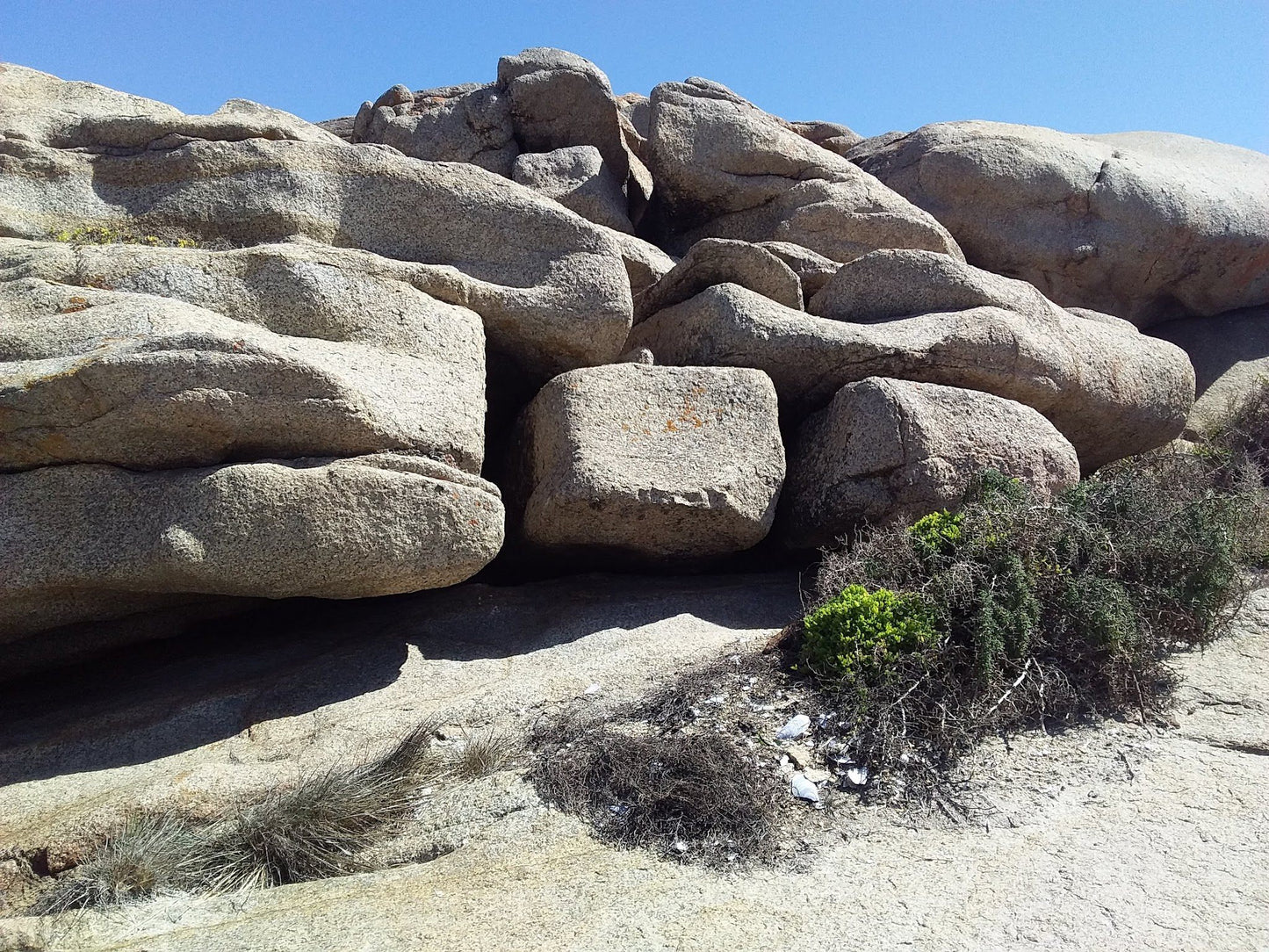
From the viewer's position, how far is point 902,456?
6.57 m

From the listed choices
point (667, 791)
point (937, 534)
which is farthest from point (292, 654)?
point (937, 534)

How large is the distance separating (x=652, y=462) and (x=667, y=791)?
8.25ft

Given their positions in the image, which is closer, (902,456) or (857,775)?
(857,775)

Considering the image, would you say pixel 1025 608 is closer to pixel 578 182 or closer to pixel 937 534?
pixel 937 534

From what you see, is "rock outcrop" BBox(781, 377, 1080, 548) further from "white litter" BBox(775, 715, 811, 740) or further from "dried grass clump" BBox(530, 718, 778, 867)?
"dried grass clump" BBox(530, 718, 778, 867)

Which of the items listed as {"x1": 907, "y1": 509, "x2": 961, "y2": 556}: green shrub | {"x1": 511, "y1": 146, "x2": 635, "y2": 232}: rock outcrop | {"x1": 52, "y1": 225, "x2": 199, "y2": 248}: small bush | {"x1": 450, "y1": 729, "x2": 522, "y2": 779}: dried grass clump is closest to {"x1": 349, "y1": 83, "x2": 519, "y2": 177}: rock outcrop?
{"x1": 511, "y1": 146, "x2": 635, "y2": 232}: rock outcrop

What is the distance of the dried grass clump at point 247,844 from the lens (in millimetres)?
3904

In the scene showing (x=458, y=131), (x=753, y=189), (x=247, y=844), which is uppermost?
(x=458, y=131)

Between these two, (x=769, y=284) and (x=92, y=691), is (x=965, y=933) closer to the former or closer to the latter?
(x=92, y=691)

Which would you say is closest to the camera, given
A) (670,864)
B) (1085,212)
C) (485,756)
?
(670,864)

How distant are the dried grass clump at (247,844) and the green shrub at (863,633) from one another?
2.17 m

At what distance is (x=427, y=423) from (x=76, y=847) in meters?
2.65

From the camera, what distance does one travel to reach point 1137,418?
29.0ft

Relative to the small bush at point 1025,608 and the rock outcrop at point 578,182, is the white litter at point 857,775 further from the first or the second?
the rock outcrop at point 578,182
